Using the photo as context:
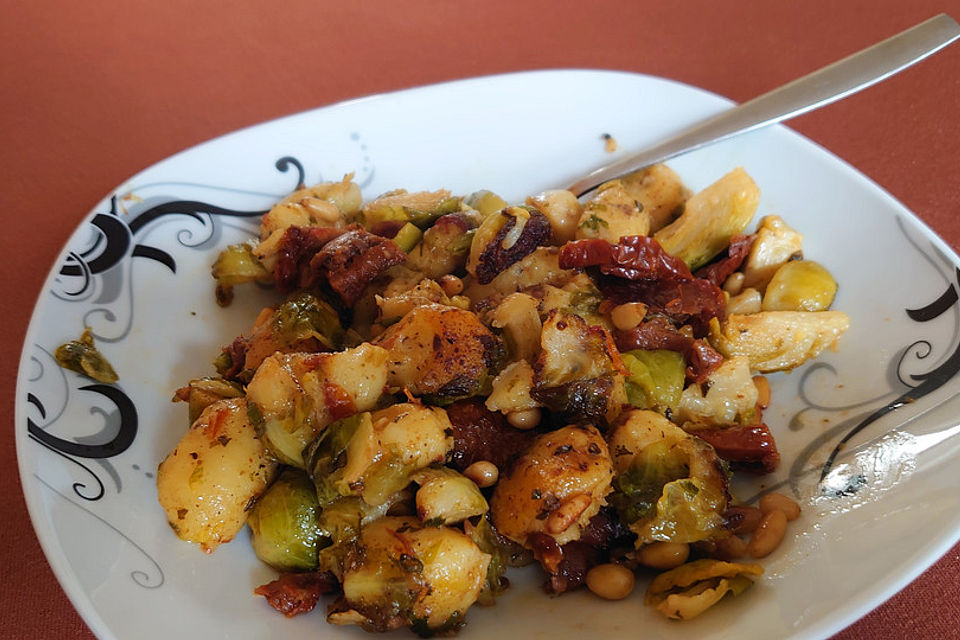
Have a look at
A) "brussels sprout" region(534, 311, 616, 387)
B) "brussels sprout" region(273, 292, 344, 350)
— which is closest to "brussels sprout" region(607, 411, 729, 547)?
"brussels sprout" region(534, 311, 616, 387)

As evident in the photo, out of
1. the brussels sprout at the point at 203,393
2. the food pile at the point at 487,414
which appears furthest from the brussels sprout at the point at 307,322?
the brussels sprout at the point at 203,393

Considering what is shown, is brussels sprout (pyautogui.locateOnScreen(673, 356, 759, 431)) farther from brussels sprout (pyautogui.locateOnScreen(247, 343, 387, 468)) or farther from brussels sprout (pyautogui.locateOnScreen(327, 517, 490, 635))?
brussels sprout (pyautogui.locateOnScreen(247, 343, 387, 468))

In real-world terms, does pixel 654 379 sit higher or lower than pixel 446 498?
higher

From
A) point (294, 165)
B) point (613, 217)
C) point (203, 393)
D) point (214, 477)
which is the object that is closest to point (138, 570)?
point (214, 477)

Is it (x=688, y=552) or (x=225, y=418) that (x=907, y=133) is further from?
(x=225, y=418)

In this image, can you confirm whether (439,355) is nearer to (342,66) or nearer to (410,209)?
(410,209)

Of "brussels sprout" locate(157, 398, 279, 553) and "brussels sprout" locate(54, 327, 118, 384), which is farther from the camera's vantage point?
"brussels sprout" locate(54, 327, 118, 384)
